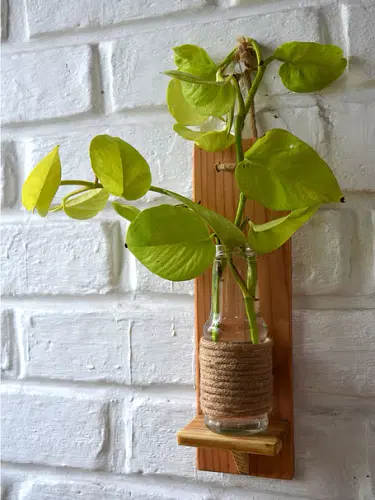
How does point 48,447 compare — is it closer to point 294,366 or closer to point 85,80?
point 294,366

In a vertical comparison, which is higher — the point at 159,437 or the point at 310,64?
the point at 310,64

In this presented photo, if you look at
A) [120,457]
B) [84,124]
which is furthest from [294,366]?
[84,124]

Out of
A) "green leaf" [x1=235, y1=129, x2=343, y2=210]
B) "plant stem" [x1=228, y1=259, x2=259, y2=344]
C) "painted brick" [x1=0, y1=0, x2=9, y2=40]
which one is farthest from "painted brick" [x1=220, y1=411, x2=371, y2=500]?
"painted brick" [x1=0, y1=0, x2=9, y2=40]

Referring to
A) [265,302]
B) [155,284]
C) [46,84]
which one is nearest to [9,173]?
[46,84]

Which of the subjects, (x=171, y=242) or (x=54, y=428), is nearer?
(x=171, y=242)

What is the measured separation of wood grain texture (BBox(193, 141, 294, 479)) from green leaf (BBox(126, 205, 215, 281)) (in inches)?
2.9

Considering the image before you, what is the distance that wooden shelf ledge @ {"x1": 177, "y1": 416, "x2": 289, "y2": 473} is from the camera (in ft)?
1.52

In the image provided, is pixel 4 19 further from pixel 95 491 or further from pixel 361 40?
pixel 95 491

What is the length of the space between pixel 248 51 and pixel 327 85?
0.08 meters

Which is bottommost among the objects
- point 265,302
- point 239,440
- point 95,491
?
point 95,491

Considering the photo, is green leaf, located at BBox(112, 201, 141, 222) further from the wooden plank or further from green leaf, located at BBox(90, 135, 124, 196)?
the wooden plank

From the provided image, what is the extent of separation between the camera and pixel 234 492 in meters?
0.56

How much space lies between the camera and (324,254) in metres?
0.53

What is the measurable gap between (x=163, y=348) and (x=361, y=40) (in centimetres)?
35
